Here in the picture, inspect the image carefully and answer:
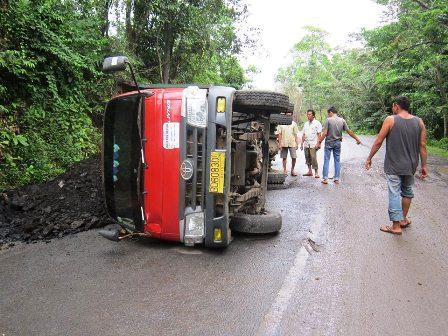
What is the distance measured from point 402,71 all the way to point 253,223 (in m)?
18.1

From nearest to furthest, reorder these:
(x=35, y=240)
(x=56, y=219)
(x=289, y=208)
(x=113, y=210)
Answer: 1. (x=113, y=210)
2. (x=35, y=240)
3. (x=56, y=219)
4. (x=289, y=208)

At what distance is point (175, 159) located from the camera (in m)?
4.34

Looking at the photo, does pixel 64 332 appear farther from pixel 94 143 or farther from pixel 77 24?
pixel 77 24

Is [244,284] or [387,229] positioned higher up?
[387,229]

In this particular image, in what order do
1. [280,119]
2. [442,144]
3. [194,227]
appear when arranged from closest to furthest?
1. [194,227]
2. [280,119]
3. [442,144]

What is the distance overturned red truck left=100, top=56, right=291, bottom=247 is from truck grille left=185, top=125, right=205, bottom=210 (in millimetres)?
11

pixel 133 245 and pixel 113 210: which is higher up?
pixel 113 210

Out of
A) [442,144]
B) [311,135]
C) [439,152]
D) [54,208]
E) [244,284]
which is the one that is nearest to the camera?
[244,284]

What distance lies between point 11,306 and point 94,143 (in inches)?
257

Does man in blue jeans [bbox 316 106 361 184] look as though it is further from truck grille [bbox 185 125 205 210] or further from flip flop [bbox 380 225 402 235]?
truck grille [bbox 185 125 205 210]

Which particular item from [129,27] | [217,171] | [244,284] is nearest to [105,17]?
[129,27]

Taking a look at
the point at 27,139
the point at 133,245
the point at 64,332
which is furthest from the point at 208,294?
the point at 27,139

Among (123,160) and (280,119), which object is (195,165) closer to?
(123,160)

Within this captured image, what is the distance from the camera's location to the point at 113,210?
15.7ft
